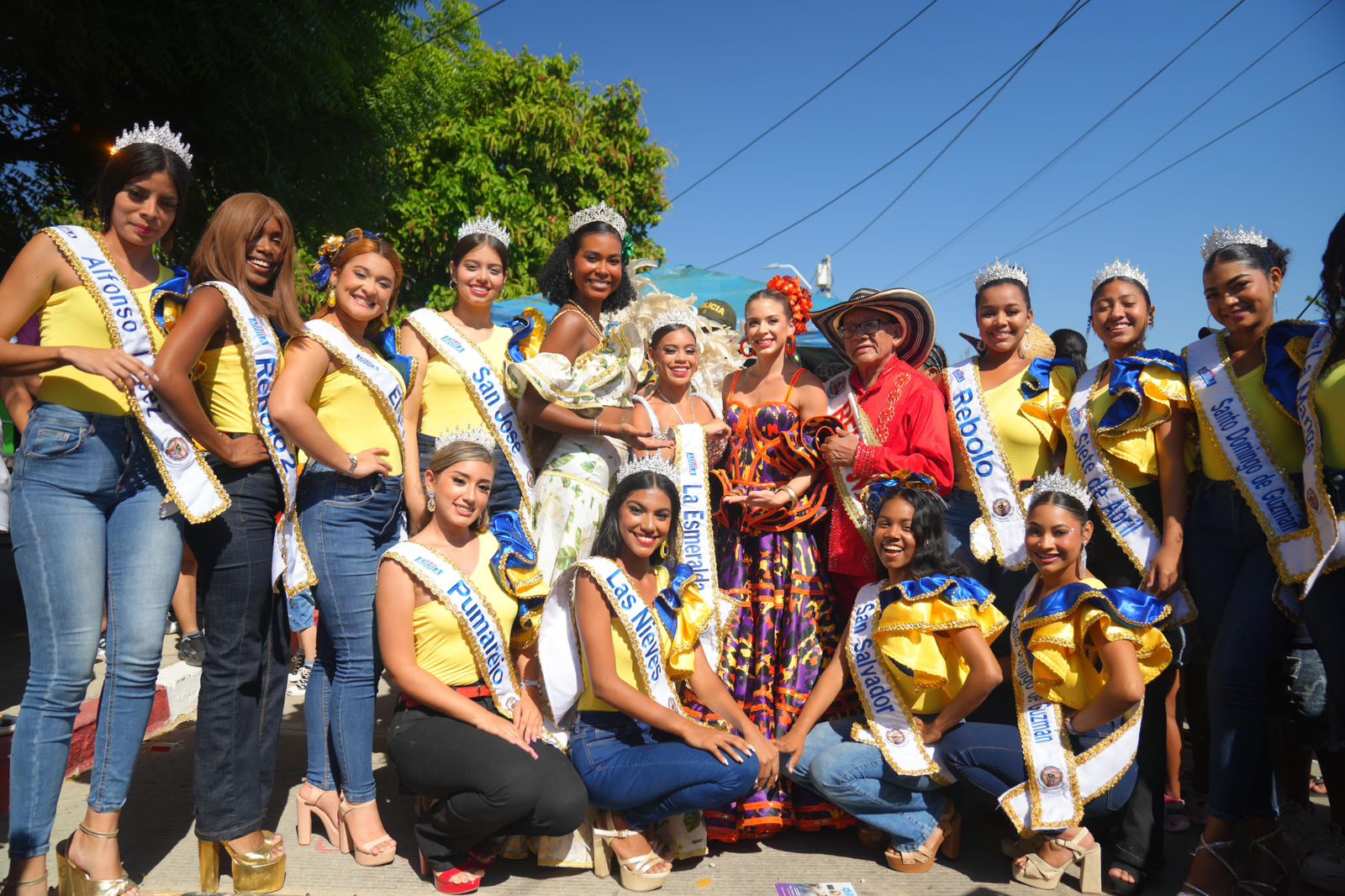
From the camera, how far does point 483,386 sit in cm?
349

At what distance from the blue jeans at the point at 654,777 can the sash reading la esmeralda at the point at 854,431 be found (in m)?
0.97

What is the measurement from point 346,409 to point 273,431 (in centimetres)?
25

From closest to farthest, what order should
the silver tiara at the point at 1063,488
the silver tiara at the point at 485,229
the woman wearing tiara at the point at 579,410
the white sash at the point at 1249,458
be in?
1. the white sash at the point at 1249,458
2. the silver tiara at the point at 1063,488
3. the woman wearing tiara at the point at 579,410
4. the silver tiara at the point at 485,229

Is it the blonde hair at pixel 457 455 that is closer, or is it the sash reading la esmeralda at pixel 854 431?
the blonde hair at pixel 457 455

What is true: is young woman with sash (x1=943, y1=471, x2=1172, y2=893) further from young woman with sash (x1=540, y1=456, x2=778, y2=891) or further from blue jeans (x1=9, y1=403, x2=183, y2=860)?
blue jeans (x1=9, y1=403, x2=183, y2=860)

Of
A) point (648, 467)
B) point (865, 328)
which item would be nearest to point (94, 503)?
point (648, 467)

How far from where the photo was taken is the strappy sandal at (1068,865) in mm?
2971

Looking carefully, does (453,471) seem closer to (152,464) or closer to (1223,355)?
(152,464)

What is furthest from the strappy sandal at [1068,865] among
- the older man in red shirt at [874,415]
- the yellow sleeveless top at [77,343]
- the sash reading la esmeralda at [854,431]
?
the yellow sleeveless top at [77,343]

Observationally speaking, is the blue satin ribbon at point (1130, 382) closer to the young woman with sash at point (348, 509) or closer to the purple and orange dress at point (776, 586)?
the purple and orange dress at point (776, 586)

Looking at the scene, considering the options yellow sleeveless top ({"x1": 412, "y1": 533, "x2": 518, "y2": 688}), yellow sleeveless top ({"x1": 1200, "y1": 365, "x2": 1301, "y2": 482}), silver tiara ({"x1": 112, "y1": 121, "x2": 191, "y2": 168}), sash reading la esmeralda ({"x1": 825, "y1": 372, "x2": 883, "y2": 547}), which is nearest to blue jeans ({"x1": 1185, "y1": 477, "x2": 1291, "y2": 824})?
yellow sleeveless top ({"x1": 1200, "y1": 365, "x2": 1301, "y2": 482})

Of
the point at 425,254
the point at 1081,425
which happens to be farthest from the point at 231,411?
the point at 425,254

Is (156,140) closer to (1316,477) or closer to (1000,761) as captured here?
(1000,761)

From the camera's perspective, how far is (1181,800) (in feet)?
12.1
